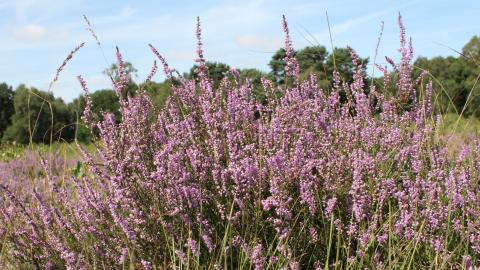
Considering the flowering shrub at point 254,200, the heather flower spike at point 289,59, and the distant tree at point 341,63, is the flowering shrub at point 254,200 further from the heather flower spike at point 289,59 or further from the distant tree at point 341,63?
the distant tree at point 341,63

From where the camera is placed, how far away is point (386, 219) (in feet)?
9.84

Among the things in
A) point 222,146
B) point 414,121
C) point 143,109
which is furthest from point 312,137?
point 414,121

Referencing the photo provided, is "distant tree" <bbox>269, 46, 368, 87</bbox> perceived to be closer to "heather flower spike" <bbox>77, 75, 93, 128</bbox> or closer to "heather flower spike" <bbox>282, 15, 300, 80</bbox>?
"heather flower spike" <bbox>282, 15, 300, 80</bbox>

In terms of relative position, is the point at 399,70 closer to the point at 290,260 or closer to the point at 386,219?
the point at 386,219

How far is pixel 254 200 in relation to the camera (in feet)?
9.12

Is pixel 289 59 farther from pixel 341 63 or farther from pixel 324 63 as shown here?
pixel 341 63

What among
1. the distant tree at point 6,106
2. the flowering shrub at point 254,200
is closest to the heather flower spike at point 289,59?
the flowering shrub at point 254,200

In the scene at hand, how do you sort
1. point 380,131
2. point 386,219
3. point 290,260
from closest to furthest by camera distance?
point 290,260
point 386,219
point 380,131

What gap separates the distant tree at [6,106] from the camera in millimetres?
50375

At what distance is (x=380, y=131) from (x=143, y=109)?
4.98 ft

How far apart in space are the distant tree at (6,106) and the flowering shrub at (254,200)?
5065 cm

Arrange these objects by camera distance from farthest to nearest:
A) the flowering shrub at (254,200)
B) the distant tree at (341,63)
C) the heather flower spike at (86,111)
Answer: the distant tree at (341,63) < the heather flower spike at (86,111) < the flowering shrub at (254,200)

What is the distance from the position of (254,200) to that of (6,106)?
53135 millimetres

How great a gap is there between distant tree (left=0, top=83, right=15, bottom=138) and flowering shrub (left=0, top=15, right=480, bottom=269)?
5065 cm
